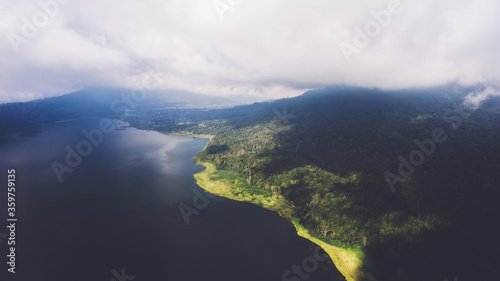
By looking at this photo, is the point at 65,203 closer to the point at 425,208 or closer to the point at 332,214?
the point at 332,214

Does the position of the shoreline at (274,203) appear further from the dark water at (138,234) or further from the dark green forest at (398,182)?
the dark water at (138,234)

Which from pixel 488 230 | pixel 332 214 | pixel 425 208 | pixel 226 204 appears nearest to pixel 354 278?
pixel 332 214

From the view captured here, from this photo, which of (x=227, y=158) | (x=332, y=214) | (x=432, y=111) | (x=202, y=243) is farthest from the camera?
(x=432, y=111)

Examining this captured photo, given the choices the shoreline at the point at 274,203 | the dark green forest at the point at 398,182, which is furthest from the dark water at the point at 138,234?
the dark green forest at the point at 398,182

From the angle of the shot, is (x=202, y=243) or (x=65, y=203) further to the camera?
(x=65, y=203)

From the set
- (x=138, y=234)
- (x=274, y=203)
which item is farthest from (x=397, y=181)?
(x=138, y=234)

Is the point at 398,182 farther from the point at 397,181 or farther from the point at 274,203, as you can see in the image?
the point at 274,203

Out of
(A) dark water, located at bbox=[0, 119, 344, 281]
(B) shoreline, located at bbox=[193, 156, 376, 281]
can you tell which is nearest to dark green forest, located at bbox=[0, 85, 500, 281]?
Answer: (B) shoreline, located at bbox=[193, 156, 376, 281]
